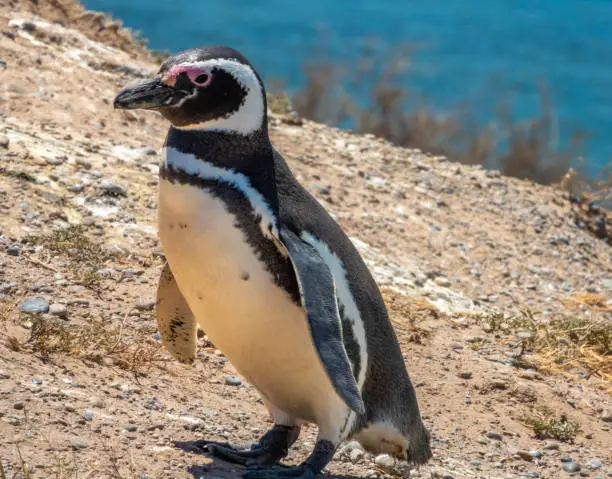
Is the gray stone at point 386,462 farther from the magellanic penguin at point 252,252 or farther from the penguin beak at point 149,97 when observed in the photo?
the penguin beak at point 149,97

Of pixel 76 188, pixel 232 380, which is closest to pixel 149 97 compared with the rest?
pixel 232 380

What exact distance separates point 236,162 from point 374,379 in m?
0.95

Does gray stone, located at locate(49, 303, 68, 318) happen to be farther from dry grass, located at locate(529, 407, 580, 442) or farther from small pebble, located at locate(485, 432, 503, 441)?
dry grass, located at locate(529, 407, 580, 442)

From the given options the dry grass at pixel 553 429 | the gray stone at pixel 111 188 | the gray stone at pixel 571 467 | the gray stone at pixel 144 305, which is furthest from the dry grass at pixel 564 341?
the gray stone at pixel 111 188

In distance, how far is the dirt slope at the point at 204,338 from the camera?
3.68m

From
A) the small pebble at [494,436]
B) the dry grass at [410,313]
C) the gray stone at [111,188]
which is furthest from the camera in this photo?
the gray stone at [111,188]

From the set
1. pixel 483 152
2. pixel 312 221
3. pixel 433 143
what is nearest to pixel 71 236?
pixel 312 221

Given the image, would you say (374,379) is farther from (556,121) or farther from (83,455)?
(556,121)

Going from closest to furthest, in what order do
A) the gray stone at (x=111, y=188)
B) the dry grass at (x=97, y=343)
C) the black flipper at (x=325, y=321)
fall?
1. the black flipper at (x=325, y=321)
2. the dry grass at (x=97, y=343)
3. the gray stone at (x=111, y=188)

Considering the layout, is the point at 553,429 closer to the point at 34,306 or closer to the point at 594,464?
the point at 594,464

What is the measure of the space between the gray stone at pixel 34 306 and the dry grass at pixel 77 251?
0.36 m

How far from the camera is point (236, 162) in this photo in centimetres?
332

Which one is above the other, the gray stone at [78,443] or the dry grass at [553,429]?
the gray stone at [78,443]

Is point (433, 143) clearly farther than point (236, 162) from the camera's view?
Yes
